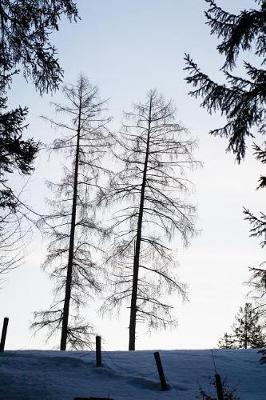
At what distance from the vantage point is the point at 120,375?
33.7ft

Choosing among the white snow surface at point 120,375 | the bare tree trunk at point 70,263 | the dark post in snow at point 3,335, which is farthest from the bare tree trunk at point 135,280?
the dark post in snow at point 3,335

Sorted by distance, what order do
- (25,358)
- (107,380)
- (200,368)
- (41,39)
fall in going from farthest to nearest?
(200,368), (25,358), (107,380), (41,39)

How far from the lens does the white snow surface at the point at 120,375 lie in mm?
8500

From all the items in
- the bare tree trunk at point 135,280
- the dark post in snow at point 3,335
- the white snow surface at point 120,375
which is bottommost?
the white snow surface at point 120,375

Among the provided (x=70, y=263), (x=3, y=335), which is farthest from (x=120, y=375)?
(x=70, y=263)

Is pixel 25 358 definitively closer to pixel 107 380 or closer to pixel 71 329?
pixel 107 380

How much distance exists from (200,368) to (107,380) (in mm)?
3053

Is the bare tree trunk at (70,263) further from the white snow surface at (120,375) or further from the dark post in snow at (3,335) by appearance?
the dark post in snow at (3,335)

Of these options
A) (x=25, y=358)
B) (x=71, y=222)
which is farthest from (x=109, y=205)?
(x=25, y=358)

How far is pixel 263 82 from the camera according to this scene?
8.08m

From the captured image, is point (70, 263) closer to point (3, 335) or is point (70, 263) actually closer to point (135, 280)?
point (135, 280)

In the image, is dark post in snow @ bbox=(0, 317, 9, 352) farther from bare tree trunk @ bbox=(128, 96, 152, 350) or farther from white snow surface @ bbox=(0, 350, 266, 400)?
bare tree trunk @ bbox=(128, 96, 152, 350)

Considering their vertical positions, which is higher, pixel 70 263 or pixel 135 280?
pixel 70 263

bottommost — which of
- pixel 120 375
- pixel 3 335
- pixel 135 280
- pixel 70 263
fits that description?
pixel 120 375
